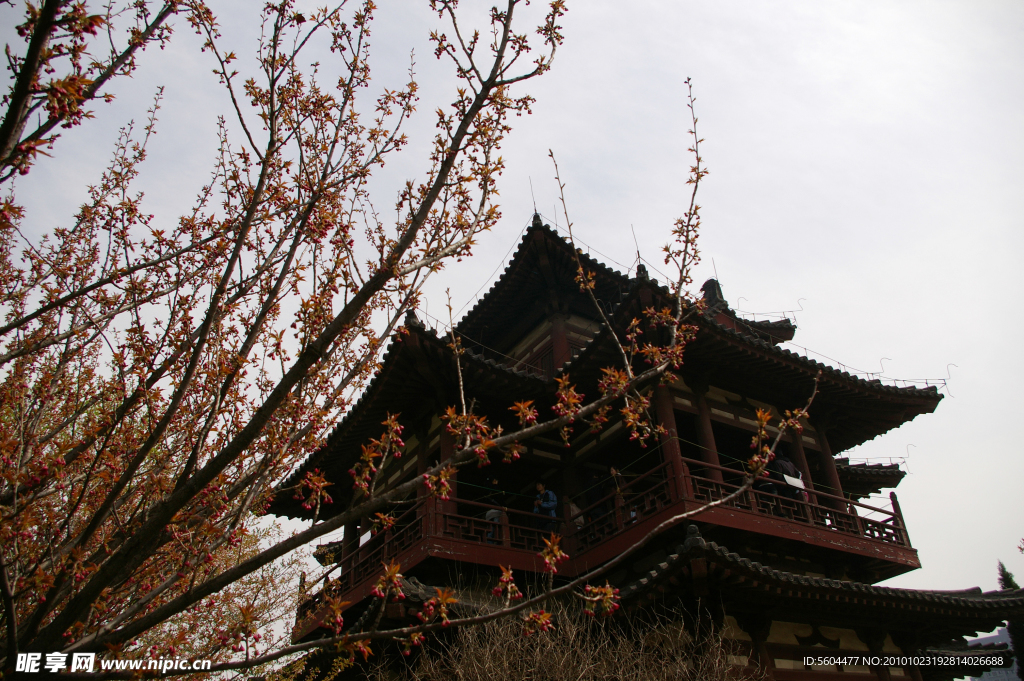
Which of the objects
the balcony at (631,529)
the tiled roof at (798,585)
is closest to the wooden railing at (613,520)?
the balcony at (631,529)

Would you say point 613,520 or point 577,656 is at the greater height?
point 613,520

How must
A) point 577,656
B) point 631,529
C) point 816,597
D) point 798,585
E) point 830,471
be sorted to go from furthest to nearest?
point 830,471 → point 631,529 → point 816,597 → point 798,585 → point 577,656

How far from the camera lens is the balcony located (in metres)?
9.43

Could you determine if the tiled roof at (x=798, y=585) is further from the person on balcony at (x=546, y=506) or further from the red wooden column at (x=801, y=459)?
the person on balcony at (x=546, y=506)

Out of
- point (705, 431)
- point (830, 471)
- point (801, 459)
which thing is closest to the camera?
point (705, 431)

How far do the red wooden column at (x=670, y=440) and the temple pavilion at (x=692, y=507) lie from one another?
0.08ft

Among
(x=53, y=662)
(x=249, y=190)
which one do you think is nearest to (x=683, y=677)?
(x=53, y=662)

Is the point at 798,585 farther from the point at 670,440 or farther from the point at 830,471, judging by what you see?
the point at 830,471

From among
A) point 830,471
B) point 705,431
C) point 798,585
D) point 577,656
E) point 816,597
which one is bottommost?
point 577,656

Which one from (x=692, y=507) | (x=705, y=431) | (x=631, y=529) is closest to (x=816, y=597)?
(x=692, y=507)

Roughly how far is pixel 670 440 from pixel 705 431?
1.24 meters

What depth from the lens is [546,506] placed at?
10875 mm

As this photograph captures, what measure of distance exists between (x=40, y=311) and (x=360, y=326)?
1959 mm

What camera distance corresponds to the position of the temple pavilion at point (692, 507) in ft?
28.7
